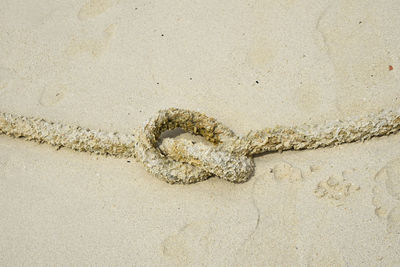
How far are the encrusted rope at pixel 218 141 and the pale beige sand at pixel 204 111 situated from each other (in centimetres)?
9

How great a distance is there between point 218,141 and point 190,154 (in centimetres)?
21

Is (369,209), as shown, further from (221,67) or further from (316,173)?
(221,67)

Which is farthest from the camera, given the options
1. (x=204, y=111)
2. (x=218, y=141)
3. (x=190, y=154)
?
(x=204, y=111)

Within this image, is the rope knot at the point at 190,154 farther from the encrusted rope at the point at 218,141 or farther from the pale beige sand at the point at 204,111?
the pale beige sand at the point at 204,111

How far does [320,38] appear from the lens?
2.61 metres

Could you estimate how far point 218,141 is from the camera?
Answer: 2.24 meters

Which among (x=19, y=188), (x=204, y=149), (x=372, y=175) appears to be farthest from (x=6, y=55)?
(x=372, y=175)

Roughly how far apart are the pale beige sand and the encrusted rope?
9 centimetres

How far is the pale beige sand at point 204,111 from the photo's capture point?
208 cm

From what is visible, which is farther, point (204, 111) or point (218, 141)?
point (204, 111)

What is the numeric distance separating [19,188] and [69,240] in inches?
18.9

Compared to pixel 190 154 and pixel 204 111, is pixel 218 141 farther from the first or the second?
pixel 204 111

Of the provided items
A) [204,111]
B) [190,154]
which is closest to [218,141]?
[190,154]

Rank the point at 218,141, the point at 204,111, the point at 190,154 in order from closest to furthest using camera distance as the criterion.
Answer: the point at 190,154
the point at 218,141
the point at 204,111
